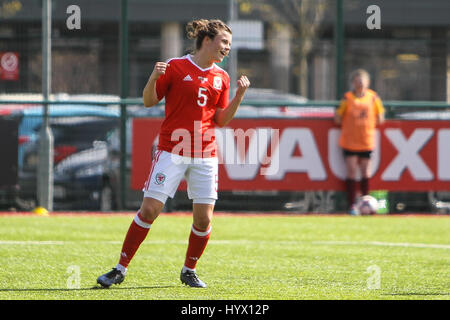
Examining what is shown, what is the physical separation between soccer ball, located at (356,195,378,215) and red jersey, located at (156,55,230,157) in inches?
293

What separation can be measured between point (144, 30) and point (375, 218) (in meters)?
8.38

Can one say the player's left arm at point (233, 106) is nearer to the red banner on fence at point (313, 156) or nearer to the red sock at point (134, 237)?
the red sock at point (134, 237)

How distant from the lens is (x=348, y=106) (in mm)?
14891

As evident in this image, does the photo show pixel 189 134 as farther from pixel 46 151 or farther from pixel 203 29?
pixel 46 151

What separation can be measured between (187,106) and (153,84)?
344 millimetres

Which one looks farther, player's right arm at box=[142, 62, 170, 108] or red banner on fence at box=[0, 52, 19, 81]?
red banner on fence at box=[0, 52, 19, 81]

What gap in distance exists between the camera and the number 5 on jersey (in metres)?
7.38

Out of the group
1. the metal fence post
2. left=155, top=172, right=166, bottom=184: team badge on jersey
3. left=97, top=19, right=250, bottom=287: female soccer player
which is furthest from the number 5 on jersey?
the metal fence post

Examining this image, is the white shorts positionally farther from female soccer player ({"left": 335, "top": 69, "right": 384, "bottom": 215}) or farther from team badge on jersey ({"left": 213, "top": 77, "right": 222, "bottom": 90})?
female soccer player ({"left": 335, "top": 69, "right": 384, "bottom": 215})

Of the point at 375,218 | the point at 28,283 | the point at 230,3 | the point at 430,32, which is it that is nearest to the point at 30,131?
the point at 230,3

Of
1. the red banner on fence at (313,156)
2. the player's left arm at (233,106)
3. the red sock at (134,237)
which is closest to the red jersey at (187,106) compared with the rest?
the player's left arm at (233,106)

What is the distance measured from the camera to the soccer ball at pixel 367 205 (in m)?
14.5

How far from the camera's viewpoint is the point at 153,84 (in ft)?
23.6

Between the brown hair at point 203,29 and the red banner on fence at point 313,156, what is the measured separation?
718 centimetres
